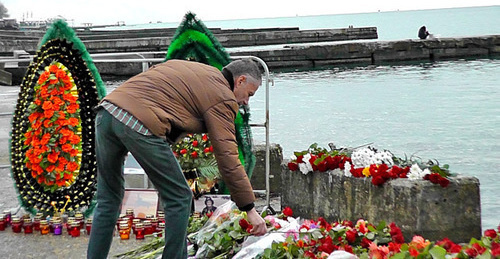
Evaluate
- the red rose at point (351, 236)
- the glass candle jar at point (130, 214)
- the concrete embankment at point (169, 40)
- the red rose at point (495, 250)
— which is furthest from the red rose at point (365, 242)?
the concrete embankment at point (169, 40)

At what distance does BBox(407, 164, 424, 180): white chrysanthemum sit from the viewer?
5.45m

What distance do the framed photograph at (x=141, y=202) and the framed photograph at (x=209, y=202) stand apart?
35 cm

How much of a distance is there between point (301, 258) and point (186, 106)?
3.64 feet

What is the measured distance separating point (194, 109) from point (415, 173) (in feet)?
7.19

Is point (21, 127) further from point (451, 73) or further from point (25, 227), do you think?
point (451, 73)

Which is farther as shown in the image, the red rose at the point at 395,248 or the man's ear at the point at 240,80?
the man's ear at the point at 240,80

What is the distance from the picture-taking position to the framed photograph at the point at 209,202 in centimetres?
608

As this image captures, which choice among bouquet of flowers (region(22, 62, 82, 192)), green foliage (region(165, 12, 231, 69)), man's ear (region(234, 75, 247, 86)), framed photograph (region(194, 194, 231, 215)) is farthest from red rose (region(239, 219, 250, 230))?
green foliage (region(165, 12, 231, 69))

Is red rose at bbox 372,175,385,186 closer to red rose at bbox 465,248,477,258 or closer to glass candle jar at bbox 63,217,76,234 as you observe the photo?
red rose at bbox 465,248,477,258

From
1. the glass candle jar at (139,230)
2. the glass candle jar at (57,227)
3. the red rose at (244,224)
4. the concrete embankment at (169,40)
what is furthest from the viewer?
the concrete embankment at (169,40)

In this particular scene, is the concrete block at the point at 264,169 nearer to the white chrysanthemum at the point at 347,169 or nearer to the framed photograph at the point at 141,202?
the framed photograph at the point at 141,202

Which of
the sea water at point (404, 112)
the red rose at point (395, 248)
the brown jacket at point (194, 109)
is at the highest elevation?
the brown jacket at point (194, 109)

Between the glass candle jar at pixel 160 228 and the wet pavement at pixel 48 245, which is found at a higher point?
the glass candle jar at pixel 160 228

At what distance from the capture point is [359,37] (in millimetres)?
55969
